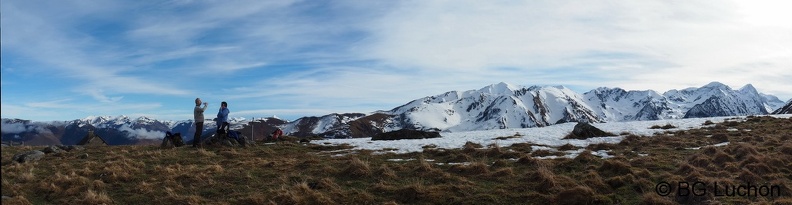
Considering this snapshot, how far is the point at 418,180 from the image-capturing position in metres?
14.2

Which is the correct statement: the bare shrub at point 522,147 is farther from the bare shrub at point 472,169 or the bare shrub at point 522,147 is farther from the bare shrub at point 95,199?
the bare shrub at point 95,199

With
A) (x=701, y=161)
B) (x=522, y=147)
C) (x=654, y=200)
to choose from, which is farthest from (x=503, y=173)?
(x=522, y=147)

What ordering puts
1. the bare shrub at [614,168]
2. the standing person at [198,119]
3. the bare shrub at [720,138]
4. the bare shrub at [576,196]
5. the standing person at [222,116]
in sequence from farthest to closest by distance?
the standing person at [222,116] < the standing person at [198,119] < the bare shrub at [720,138] < the bare shrub at [614,168] < the bare shrub at [576,196]

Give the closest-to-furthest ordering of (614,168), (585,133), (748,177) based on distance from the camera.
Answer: (748,177) < (614,168) < (585,133)

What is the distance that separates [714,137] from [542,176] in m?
17.4

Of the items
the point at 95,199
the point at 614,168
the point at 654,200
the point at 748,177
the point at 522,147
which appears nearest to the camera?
the point at 654,200

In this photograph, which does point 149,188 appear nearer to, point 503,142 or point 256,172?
point 256,172

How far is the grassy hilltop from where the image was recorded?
12.4 metres

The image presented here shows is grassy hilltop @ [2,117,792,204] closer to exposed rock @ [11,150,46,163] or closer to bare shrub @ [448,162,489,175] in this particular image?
bare shrub @ [448,162,489,175]

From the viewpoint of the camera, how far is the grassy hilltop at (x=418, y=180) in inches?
490

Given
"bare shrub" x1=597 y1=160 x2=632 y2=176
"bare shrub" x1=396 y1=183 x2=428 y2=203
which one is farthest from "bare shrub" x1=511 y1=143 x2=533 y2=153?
"bare shrub" x1=396 y1=183 x2=428 y2=203

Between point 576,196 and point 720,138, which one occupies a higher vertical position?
point 720,138

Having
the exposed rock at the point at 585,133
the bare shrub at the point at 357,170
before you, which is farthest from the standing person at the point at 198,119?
the exposed rock at the point at 585,133

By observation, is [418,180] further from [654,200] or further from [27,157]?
[27,157]
